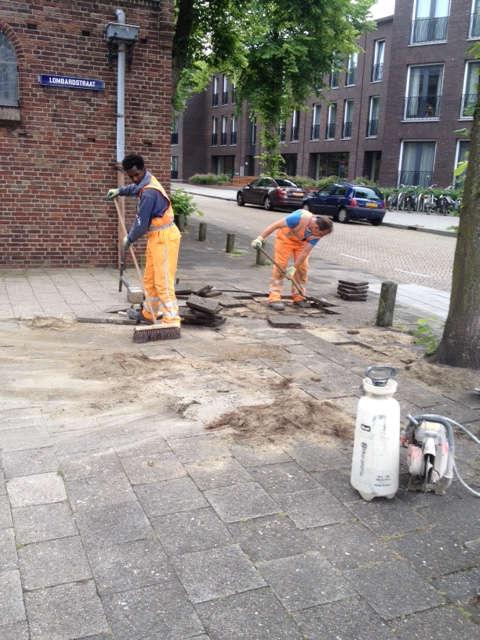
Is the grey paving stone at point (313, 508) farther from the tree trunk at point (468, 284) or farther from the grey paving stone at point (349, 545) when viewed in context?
the tree trunk at point (468, 284)

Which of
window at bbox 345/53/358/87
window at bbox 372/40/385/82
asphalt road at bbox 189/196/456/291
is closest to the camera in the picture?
asphalt road at bbox 189/196/456/291

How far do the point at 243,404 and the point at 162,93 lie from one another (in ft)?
25.1

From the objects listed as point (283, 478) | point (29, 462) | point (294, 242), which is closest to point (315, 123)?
point (294, 242)

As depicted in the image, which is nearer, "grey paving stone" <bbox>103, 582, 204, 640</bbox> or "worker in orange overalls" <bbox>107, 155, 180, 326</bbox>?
"grey paving stone" <bbox>103, 582, 204, 640</bbox>

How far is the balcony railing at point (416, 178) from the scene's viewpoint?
115 feet

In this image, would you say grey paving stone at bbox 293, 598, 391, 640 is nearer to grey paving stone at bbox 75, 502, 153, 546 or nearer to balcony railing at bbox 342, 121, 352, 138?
grey paving stone at bbox 75, 502, 153, 546

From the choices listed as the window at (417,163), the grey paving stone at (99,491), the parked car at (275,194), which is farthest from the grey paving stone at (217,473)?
the window at (417,163)

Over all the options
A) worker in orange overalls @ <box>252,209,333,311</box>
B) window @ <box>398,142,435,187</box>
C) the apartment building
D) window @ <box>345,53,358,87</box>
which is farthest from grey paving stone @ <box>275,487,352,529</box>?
window @ <box>345,53,358,87</box>

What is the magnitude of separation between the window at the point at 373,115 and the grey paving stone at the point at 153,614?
39.0 m

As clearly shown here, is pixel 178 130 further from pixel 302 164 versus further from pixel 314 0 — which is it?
pixel 314 0

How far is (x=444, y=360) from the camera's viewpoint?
21.5 ft

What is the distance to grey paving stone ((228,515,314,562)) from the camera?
324 cm

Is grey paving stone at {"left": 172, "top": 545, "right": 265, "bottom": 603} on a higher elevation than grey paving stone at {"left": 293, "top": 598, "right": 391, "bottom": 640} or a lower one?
higher

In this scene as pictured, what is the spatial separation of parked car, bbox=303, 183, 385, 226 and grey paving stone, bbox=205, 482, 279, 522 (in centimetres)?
2156
